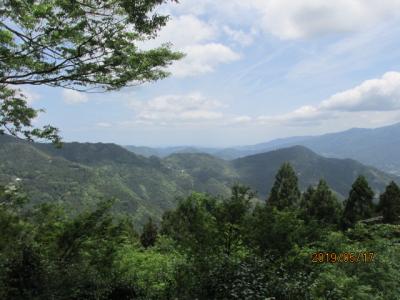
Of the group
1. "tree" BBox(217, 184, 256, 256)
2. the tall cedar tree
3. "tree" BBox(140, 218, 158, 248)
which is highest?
"tree" BBox(217, 184, 256, 256)

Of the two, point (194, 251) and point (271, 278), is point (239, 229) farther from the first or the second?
point (271, 278)

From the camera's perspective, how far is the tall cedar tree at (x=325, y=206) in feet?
Result: 142

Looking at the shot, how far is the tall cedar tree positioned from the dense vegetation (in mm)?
27829

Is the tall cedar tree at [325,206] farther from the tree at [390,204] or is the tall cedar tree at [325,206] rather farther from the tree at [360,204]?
the tree at [390,204]

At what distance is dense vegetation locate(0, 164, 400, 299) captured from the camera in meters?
10.5

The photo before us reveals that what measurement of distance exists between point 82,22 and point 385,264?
432 inches

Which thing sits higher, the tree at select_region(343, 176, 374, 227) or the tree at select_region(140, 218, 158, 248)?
the tree at select_region(343, 176, 374, 227)

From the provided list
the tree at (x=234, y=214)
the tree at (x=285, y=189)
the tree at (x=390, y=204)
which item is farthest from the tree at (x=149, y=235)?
the tree at (x=234, y=214)

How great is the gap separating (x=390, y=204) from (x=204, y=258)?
32.9 meters
